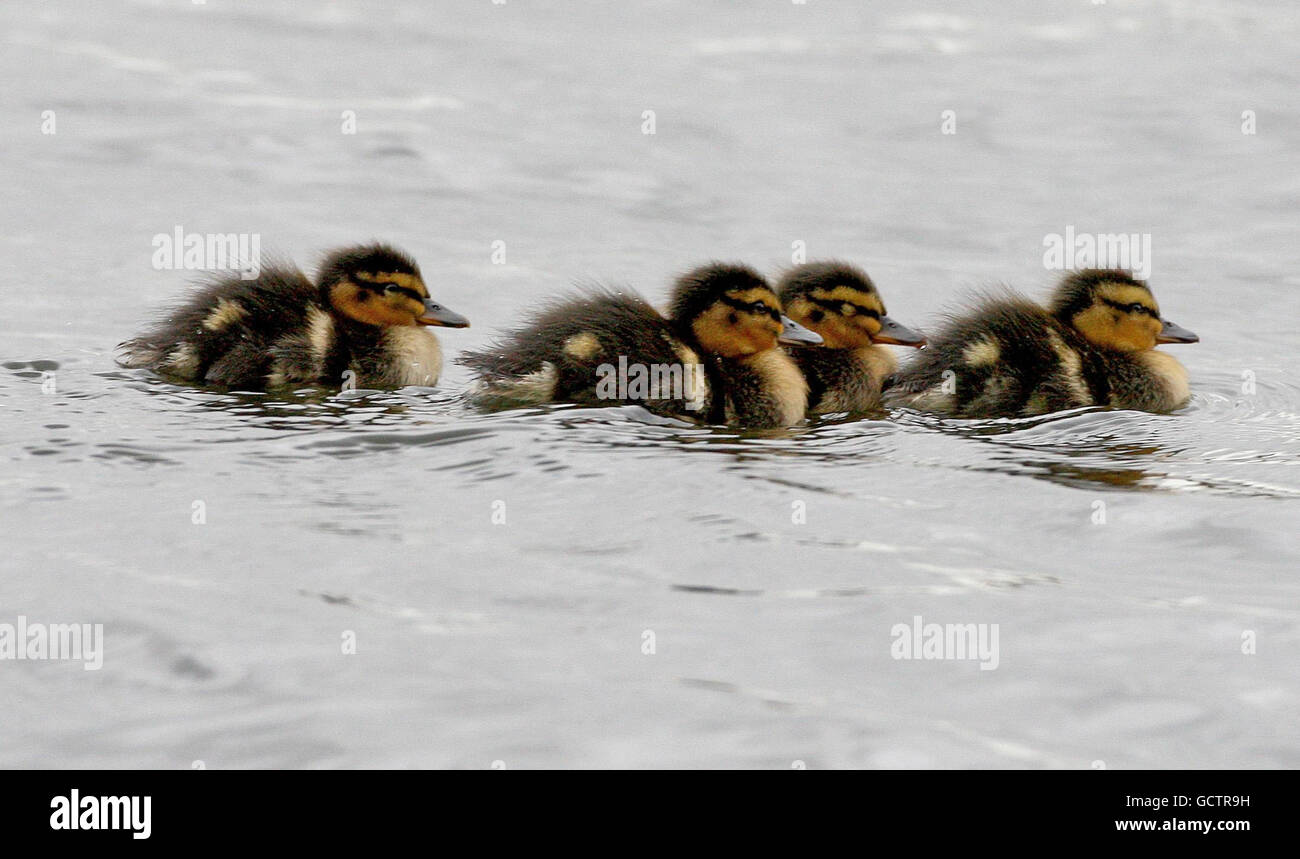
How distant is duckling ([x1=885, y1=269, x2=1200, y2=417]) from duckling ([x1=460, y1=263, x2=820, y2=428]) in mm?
420

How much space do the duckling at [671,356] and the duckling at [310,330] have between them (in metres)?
0.24

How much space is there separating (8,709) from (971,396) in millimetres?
3299

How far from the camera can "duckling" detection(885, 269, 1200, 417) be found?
577cm

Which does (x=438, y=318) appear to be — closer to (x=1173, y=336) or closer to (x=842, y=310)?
(x=842, y=310)

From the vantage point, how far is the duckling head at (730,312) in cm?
575

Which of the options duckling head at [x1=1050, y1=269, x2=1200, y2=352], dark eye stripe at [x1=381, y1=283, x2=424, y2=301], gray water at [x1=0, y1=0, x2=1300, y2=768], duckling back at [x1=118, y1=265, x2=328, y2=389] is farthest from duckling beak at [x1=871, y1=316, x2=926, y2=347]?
duckling back at [x1=118, y1=265, x2=328, y2=389]

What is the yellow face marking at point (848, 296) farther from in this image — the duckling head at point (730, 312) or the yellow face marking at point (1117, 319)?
the yellow face marking at point (1117, 319)

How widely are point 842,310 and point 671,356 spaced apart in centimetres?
84

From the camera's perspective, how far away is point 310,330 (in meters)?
5.72

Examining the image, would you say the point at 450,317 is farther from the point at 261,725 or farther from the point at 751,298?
the point at 261,725

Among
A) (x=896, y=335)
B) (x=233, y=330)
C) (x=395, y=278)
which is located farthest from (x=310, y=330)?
(x=896, y=335)

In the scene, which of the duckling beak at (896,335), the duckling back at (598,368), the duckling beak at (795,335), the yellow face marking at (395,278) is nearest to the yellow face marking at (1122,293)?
the duckling beak at (896,335)

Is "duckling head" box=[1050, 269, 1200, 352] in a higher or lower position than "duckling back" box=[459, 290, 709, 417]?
higher

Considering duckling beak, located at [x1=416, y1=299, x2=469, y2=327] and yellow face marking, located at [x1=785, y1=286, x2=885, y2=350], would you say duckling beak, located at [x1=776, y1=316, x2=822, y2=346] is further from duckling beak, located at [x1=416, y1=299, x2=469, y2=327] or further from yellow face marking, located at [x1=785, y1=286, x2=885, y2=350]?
duckling beak, located at [x1=416, y1=299, x2=469, y2=327]
